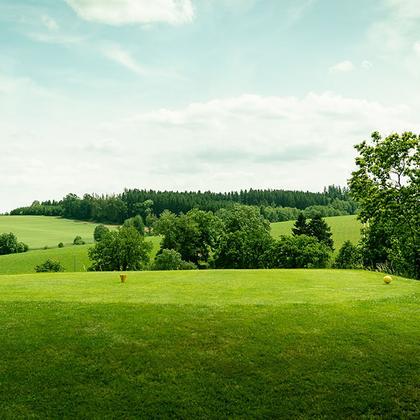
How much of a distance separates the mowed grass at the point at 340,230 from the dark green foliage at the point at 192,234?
41.3 m

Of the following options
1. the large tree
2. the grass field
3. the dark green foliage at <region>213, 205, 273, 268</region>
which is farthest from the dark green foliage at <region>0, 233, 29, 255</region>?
the large tree

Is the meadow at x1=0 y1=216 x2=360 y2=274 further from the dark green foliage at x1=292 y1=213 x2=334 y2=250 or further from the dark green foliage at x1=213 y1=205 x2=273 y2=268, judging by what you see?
the dark green foliage at x1=213 y1=205 x2=273 y2=268

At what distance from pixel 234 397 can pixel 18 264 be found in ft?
370

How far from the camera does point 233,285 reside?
30391 millimetres

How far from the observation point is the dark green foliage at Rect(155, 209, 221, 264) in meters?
105

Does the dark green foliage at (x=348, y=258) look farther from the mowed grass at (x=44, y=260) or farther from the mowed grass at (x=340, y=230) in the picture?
the mowed grass at (x=44, y=260)

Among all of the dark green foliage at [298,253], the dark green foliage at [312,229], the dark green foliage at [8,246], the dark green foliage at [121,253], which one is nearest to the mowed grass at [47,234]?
the dark green foliage at [8,246]

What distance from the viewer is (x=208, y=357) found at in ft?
51.8

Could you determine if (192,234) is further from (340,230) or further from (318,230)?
(340,230)

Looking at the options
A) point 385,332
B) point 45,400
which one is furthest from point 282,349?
point 45,400

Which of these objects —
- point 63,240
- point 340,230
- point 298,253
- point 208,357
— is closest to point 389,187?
point 208,357

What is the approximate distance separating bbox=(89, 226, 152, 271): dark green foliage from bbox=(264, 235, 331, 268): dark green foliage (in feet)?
94.7

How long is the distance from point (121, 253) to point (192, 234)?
20083mm

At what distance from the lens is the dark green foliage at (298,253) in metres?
86.4
